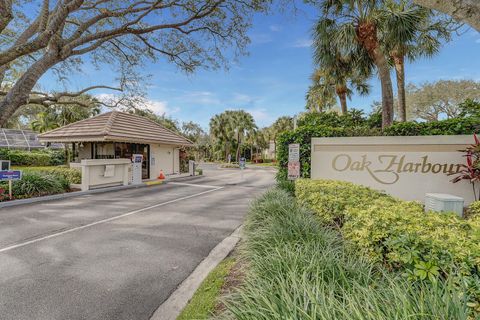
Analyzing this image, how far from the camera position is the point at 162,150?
2003cm

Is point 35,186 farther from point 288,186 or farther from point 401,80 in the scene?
point 401,80

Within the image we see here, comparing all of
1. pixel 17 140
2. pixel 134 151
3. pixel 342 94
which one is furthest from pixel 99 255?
pixel 17 140

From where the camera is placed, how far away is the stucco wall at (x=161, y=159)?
726 inches

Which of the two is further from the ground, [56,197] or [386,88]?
[386,88]

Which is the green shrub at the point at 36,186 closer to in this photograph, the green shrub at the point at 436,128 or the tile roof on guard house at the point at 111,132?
the tile roof on guard house at the point at 111,132

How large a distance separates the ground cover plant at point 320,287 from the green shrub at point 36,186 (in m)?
11.1

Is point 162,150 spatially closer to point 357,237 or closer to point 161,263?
point 161,263

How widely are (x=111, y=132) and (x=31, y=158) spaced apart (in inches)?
723

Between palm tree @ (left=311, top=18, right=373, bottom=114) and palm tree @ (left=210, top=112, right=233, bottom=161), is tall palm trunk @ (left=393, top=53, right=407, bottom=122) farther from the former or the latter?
palm tree @ (left=210, top=112, right=233, bottom=161)

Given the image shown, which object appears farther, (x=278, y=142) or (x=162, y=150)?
(x=162, y=150)

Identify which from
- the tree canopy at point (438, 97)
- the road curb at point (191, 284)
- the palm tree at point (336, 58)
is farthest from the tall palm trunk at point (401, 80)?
the tree canopy at point (438, 97)

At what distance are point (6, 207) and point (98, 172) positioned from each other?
15.3ft

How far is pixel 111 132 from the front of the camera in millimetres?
14867

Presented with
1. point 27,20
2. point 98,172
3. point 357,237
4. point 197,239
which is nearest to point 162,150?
point 98,172
